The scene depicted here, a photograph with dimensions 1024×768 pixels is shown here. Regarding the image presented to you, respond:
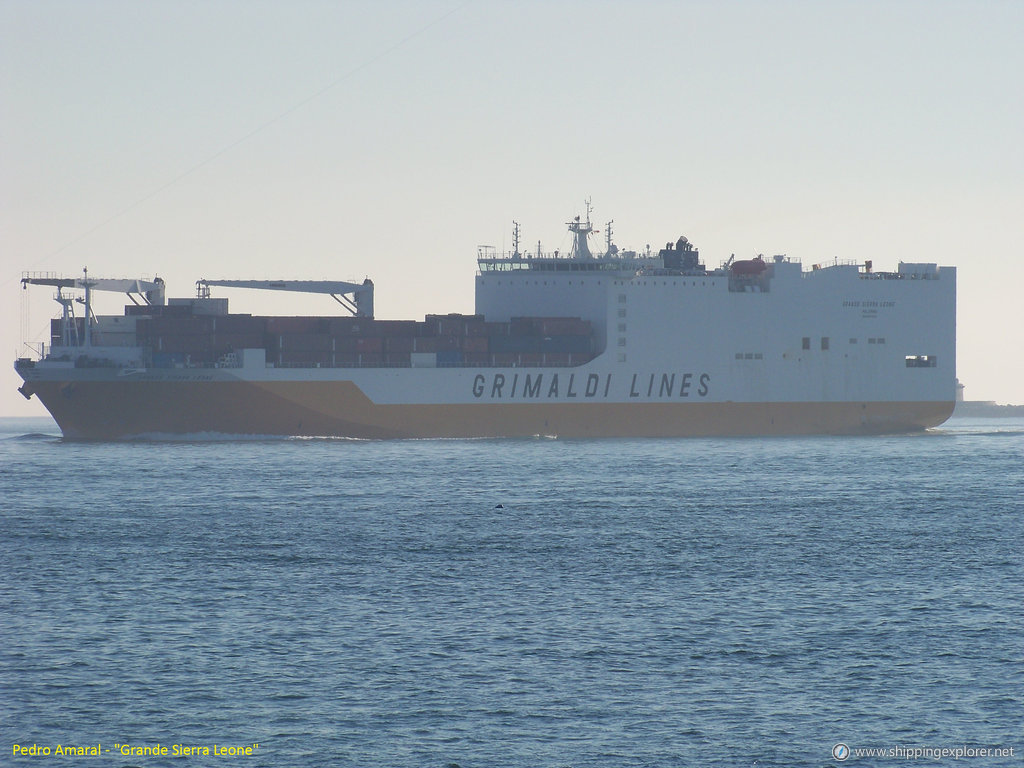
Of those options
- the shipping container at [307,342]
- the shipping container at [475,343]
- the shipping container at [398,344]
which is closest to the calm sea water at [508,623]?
the shipping container at [307,342]

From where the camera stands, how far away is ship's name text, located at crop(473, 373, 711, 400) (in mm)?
68062

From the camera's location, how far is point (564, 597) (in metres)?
27.0

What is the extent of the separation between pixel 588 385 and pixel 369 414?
12.6 metres

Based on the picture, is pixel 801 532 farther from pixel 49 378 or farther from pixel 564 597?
pixel 49 378

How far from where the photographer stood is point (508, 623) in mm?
24344

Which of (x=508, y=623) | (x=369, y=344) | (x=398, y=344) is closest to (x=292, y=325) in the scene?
(x=369, y=344)

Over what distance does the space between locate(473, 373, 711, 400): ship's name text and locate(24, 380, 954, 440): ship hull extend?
57 centimetres

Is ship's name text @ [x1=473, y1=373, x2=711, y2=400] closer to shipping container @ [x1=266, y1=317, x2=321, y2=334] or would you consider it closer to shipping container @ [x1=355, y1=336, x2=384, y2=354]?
shipping container @ [x1=355, y1=336, x2=384, y2=354]

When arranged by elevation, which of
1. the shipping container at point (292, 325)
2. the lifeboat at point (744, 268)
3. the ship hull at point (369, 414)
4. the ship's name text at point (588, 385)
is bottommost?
the ship hull at point (369, 414)

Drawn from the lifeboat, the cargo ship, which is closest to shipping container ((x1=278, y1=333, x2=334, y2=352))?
the cargo ship

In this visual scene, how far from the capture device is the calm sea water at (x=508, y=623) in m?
17.9

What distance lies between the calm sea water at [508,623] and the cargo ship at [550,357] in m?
15.2

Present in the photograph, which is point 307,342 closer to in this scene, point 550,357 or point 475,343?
point 475,343

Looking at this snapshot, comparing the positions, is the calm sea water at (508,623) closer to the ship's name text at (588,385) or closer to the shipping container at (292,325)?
the shipping container at (292,325)
